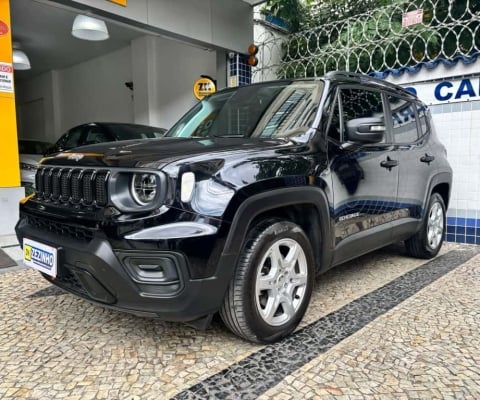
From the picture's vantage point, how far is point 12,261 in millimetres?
4078

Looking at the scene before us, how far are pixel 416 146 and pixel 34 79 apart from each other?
45.3 feet

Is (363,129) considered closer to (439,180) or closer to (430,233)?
(439,180)

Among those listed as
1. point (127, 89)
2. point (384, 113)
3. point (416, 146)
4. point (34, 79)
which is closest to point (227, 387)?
point (384, 113)

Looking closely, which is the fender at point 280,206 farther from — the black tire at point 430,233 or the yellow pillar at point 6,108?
the yellow pillar at point 6,108

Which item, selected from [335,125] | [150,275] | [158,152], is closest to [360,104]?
[335,125]

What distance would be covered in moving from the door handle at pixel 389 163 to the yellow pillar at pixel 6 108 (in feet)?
14.0

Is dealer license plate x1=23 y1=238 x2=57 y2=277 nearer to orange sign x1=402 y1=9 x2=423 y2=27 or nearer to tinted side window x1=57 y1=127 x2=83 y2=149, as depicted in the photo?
tinted side window x1=57 y1=127 x2=83 y2=149

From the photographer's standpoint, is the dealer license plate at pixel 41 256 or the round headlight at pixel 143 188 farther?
the dealer license plate at pixel 41 256

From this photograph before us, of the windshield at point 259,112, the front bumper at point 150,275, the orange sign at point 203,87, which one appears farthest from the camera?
the orange sign at point 203,87

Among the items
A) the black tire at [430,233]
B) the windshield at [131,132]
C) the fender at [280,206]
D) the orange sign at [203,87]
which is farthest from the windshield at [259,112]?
the orange sign at [203,87]

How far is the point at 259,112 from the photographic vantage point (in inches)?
116

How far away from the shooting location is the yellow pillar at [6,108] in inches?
193

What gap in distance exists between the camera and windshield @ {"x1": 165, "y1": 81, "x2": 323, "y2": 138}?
276cm

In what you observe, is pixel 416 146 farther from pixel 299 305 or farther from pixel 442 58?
pixel 299 305
